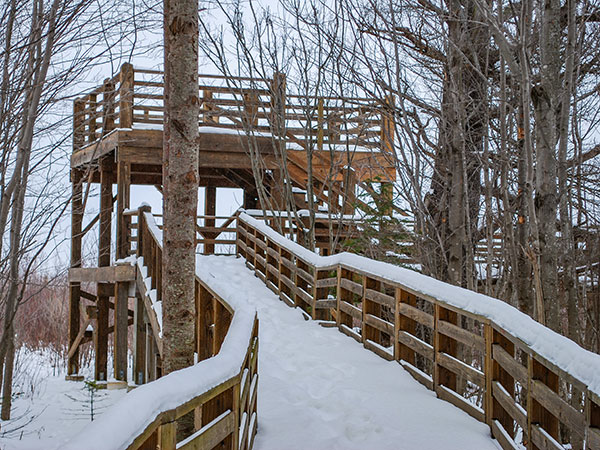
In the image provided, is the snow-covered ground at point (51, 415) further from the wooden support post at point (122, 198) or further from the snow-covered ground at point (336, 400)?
the snow-covered ground at point (336, 400)

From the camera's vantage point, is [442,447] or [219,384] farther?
[442,447]

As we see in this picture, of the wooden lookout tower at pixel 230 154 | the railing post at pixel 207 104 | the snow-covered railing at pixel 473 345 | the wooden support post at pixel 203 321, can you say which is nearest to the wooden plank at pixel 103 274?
the wooden lookout tower at pixel 230 154

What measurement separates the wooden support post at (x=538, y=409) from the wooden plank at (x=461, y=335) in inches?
36.2

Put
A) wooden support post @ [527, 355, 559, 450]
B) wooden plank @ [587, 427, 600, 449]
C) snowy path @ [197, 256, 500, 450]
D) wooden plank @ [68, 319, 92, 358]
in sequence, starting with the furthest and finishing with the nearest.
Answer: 1. wooden plank @ [68, 319, 92, 358]
2. snowy path @ [197, 256, 500, 450]
3. wooden support post @ [527, 355, 559, 450]
4. wooden plank @ [587, 427, 600, 449]

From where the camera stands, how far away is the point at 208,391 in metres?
3.02

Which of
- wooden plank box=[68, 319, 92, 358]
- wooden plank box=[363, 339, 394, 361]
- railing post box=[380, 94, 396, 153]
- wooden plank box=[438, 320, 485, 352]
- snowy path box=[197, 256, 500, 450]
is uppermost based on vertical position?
railing post box=[380, 94, 396, 153]

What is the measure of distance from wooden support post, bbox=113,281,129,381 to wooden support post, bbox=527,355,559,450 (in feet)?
35.3

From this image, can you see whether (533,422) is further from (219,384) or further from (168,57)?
(168,57)

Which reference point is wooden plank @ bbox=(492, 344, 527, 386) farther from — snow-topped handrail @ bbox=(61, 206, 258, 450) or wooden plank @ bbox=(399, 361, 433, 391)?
snow-topped handrail @ bbox=(61, 206, 258, 450)

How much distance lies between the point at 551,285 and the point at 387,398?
6.06 ft

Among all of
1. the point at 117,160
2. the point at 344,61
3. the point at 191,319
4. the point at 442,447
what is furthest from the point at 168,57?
the point at 117,160

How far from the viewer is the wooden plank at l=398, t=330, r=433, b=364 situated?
6.28m

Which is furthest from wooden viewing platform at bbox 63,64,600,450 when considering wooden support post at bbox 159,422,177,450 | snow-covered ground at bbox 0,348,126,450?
snow-covered ground at bbox 0,348,126,450

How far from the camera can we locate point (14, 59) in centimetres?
716
